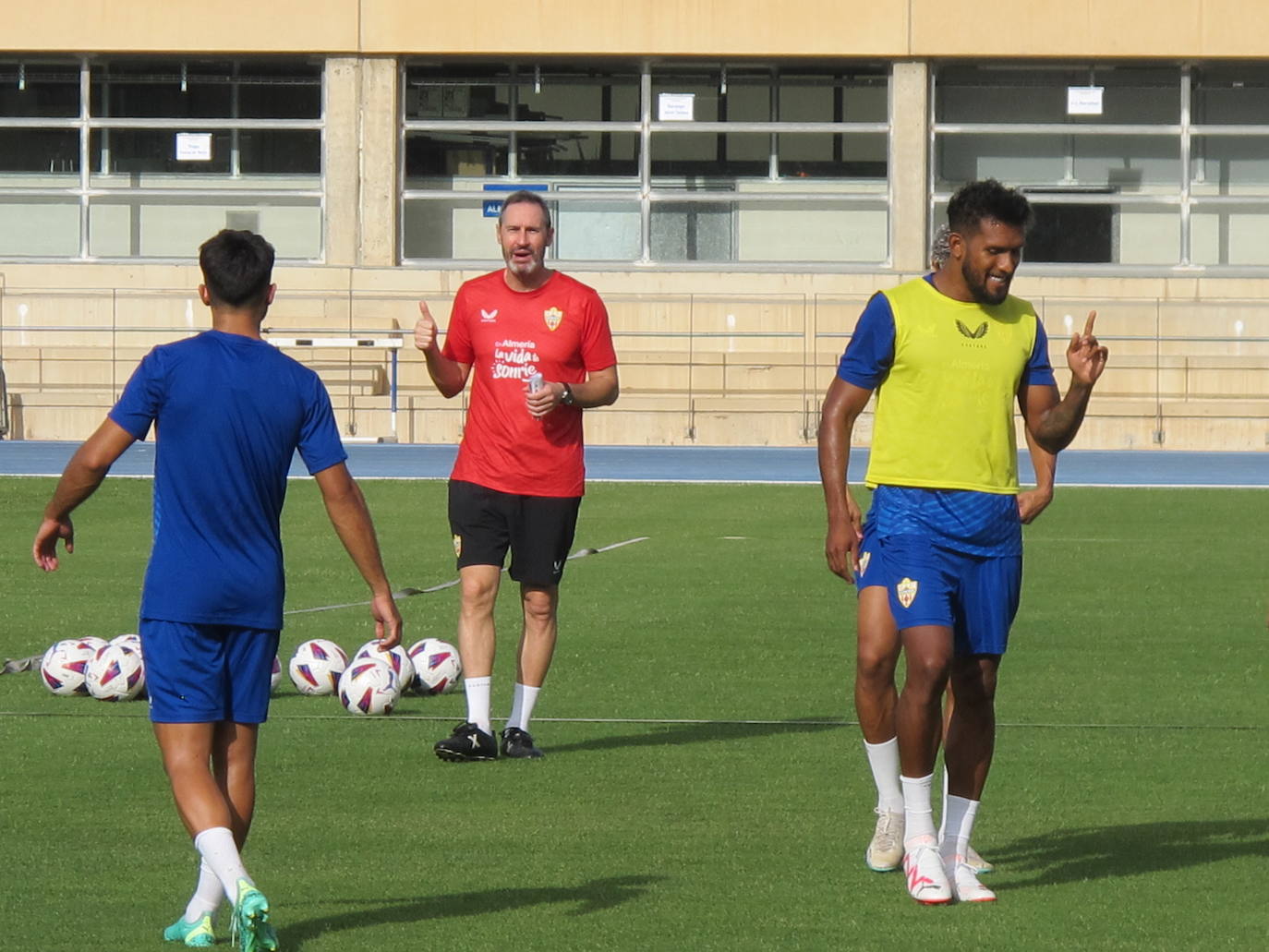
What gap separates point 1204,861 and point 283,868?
2.85 meters

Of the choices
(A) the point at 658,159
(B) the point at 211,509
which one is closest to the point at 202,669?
(B) the point at 211,509

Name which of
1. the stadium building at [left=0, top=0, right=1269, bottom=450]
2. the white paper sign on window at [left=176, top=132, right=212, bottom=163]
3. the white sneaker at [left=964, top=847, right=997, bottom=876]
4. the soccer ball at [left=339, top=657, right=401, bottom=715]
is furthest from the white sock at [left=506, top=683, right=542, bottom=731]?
the white paper sign on window at [left=176, top=132, right=212, bottom=163]

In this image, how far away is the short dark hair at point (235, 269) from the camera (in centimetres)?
552

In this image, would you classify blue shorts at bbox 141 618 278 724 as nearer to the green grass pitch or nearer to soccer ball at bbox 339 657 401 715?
the green grass pitch

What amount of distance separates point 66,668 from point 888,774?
15.6 ft

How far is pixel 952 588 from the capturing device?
6.34 m

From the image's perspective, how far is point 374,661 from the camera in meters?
Result: 9.83

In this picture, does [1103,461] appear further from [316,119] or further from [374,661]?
[374,661]

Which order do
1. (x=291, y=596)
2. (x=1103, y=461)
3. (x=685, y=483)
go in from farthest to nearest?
(x=1103, y=461) < (x=685, y=483) < (x=291, y=596)

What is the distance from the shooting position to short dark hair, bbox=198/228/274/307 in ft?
18.1

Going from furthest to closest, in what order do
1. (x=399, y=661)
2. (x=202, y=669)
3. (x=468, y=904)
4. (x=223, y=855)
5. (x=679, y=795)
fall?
(x=399, y=661) < (x=679, y=795) < (x=468, y=904) < (x=202, y=669) < (x=223, y=855)

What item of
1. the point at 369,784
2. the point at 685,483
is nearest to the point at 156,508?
the point at 369,784

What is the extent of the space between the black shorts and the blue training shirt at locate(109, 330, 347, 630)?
128 inches

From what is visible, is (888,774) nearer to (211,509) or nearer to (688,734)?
(211,509)
